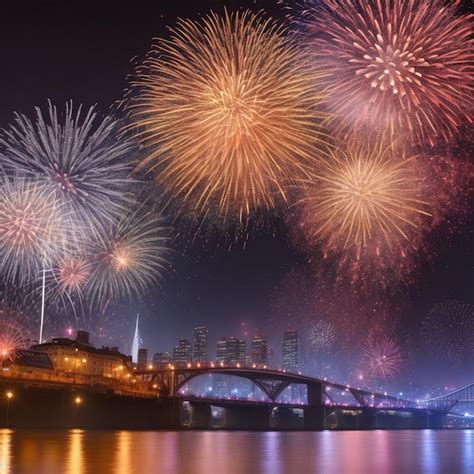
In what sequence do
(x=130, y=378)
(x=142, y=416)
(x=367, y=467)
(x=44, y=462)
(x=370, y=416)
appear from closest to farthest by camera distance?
(x=44, y=462) → (x=367, y=467) → (x=142, y=416) → (x=130, y=378) → (x=370, y=416)

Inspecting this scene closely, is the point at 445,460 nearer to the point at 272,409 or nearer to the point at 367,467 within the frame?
the point at 367,467

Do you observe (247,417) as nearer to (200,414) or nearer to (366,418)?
(200,414)

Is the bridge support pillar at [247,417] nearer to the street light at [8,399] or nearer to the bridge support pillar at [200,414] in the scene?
the bridge support pillar at [200,414]

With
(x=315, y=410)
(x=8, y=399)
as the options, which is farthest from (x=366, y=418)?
(x=8, y=399)

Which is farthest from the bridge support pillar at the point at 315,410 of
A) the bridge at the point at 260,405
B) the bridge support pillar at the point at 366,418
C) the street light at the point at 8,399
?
the street light at the point at 8,399

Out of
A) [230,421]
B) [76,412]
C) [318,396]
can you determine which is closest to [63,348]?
[76,412]

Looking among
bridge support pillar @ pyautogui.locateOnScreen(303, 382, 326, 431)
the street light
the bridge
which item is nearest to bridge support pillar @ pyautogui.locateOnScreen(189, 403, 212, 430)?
the bridge
